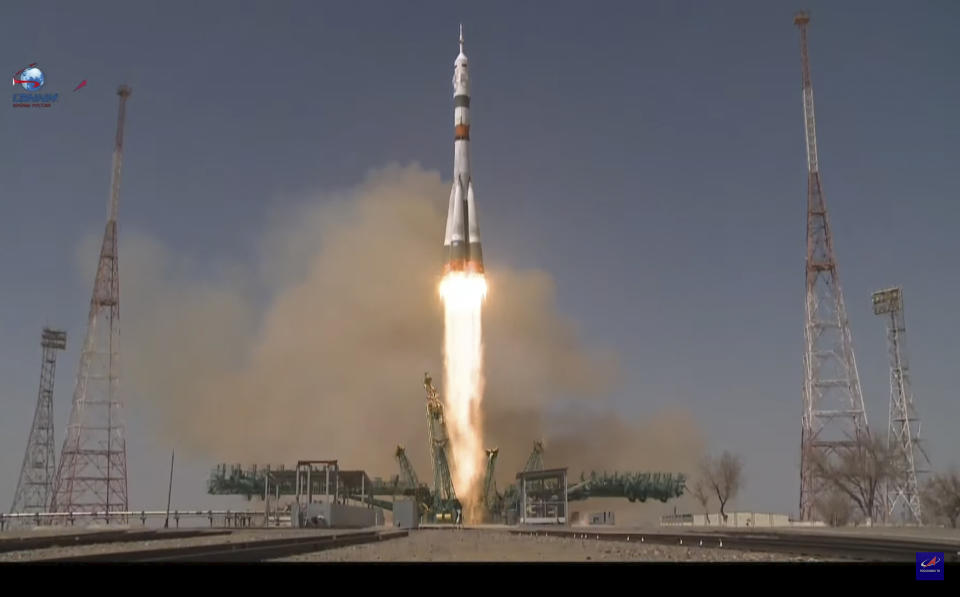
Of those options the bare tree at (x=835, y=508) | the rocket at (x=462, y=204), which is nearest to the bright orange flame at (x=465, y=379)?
the rocket at (x=462, y=204)

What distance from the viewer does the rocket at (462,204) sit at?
286 ft

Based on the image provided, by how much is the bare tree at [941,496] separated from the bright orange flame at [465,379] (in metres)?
42.9

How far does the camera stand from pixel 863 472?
3285 inches

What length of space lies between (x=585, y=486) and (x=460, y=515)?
86.3 feet

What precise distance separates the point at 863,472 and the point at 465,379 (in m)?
36.6

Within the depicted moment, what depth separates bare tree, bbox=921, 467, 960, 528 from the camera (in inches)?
3403

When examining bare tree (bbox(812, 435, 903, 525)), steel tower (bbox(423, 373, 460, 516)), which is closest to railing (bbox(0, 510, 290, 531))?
steel tower (bbox(423, 373, 460, 516))
